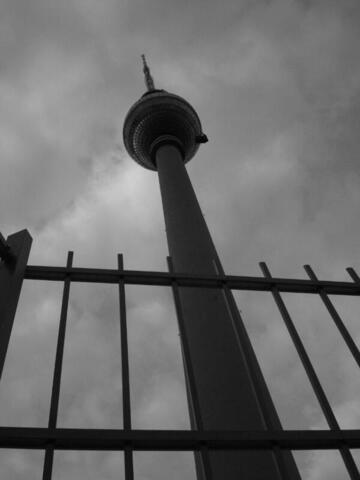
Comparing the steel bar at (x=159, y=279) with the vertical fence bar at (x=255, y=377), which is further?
the steel bar at (x=159, y=279)

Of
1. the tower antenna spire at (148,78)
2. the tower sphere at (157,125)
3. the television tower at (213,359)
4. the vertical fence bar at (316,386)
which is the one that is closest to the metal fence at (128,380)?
the vertical fence bar at (316,386)

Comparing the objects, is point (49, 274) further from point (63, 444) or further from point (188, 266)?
point (188, 266)

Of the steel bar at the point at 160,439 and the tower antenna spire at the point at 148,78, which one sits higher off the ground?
the tower antenna spire at the point at 148,78

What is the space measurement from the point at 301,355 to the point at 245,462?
245 cm

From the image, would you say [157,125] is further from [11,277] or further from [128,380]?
[128,380]

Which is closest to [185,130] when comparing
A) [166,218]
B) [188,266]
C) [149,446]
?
[166,218]

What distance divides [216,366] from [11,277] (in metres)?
4.04

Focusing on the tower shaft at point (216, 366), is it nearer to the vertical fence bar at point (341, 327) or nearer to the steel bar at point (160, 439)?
the steel bar at point (160, 439)

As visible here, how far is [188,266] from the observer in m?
10.1

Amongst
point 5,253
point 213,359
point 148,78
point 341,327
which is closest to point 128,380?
point 5,253

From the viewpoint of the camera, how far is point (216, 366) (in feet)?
22.6

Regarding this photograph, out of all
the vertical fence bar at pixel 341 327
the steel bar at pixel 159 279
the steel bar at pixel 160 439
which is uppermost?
the steel bar at pixel 159 279

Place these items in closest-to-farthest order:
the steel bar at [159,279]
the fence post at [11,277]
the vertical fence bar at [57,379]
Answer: the vertical fence bar at [57,379], the fence post at [11,277], the steel bar at [159,279]

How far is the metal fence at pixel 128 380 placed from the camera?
2791mm
